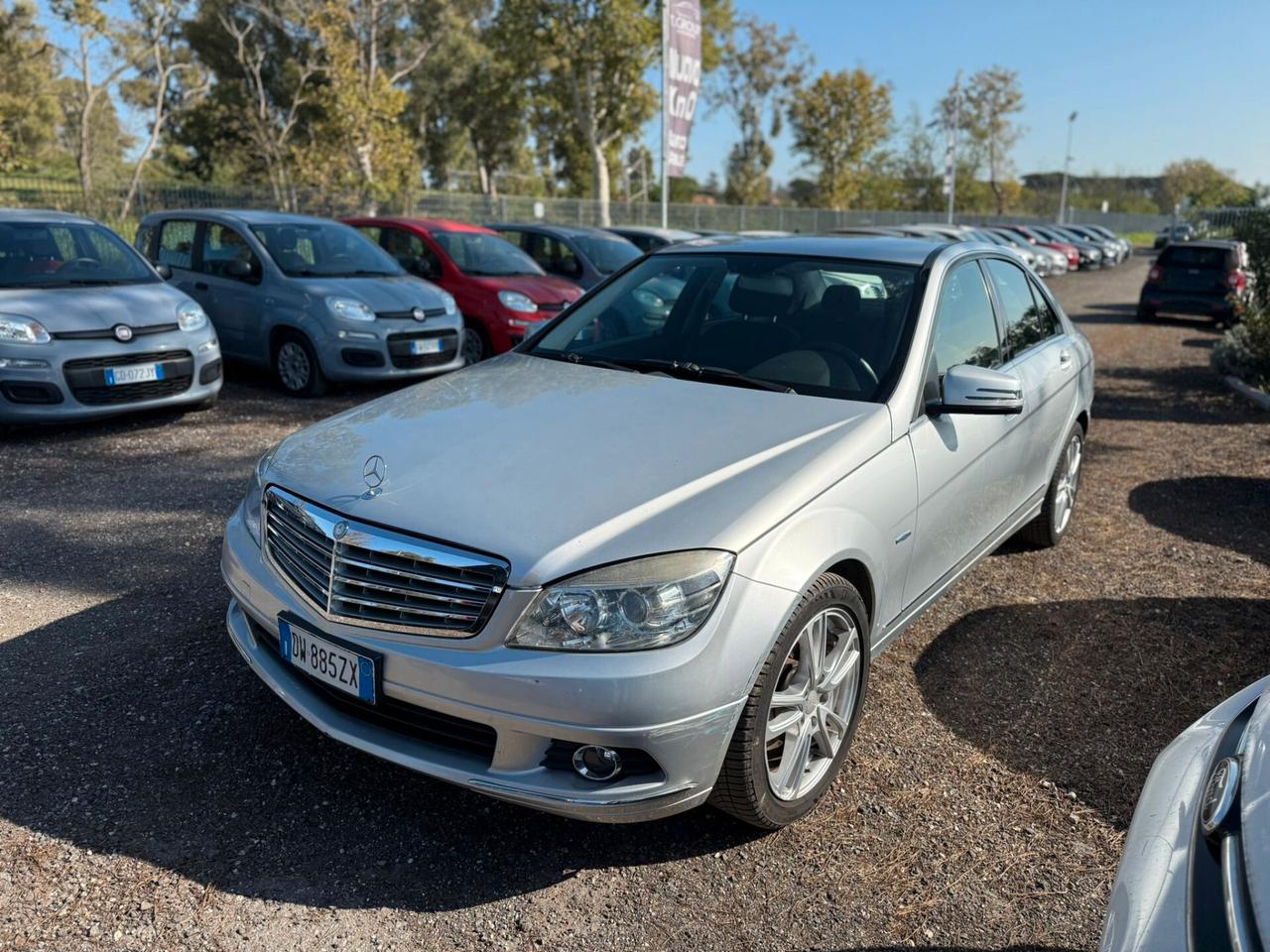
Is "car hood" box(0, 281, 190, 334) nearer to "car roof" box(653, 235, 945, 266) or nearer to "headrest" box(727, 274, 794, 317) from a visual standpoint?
"car roof" box(653, 235, 945, 266)

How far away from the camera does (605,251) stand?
12672mm

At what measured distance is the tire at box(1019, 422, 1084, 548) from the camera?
5.14 meters

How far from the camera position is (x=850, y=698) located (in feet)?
10.4

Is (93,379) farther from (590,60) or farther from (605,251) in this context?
(590,60)

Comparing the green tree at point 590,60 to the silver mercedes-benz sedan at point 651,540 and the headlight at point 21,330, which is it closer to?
the headlight at point 21,330

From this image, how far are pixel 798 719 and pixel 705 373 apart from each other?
1411 millimetres

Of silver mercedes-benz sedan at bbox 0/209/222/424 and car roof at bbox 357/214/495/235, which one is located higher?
car roof at bbox 357/214/495/235

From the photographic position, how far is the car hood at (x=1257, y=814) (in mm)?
1453

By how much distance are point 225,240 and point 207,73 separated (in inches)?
1229

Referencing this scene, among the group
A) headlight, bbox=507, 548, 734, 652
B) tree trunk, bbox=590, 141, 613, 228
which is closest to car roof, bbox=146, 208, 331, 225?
headlight, bbox=507, 548, 734, 652

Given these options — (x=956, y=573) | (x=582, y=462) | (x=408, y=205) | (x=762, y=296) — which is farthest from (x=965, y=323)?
(x=408, y=205)

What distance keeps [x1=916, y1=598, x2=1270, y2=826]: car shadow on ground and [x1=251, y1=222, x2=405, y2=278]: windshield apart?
690 centimetres

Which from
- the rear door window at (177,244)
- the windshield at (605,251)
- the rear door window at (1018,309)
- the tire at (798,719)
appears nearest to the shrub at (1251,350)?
the rear door window at (1018,309)

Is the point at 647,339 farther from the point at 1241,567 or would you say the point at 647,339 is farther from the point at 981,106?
the point at 981,106
